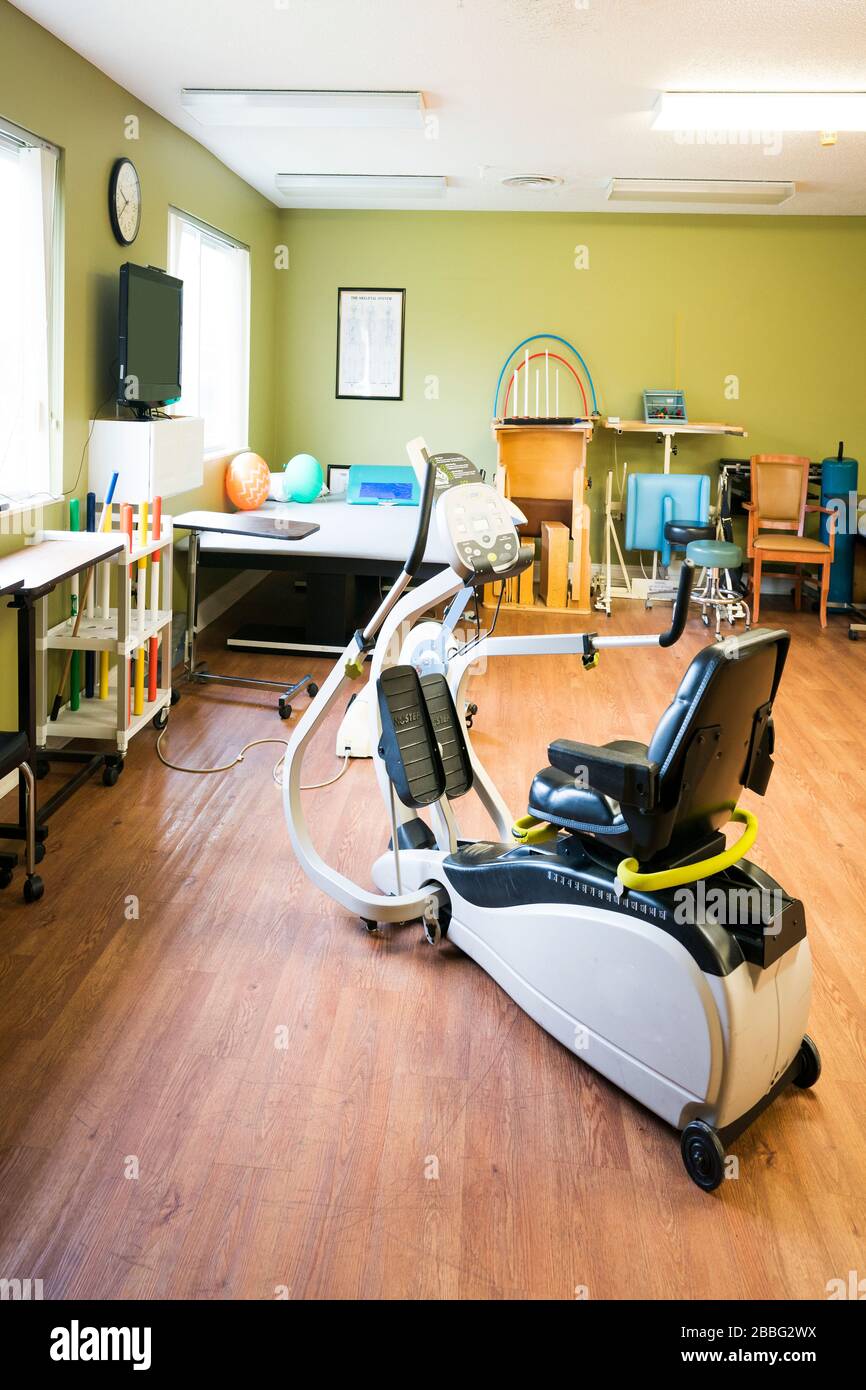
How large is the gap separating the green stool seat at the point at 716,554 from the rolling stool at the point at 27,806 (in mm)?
4509

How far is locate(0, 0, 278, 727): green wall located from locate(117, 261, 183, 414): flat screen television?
0.13 m

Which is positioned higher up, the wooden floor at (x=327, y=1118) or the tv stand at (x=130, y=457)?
the tv stand at (x=130, y=457)

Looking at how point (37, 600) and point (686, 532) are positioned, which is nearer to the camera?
point (37, 600)

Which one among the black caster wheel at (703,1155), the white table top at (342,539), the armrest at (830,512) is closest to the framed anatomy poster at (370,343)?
the white table top at (342,539)

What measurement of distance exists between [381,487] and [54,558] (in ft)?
13.0

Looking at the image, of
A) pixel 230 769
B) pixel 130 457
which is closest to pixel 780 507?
pixel 130 457

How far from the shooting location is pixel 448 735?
10.1ft

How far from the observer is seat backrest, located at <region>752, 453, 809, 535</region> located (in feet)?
24.5

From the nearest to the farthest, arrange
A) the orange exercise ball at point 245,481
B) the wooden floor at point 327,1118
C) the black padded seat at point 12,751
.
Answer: the wooden floor at point 327,1118
the black padded seat at point 12,751
the orange exercise ball at point 245,481

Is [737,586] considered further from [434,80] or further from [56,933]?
[56,933]

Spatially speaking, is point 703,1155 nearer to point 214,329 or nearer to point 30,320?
point 30,320

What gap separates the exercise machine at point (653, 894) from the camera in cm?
215

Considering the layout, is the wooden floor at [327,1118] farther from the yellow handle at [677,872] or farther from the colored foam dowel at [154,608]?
the colored foam dowel at [154,608]

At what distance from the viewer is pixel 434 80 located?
15.0 feet
